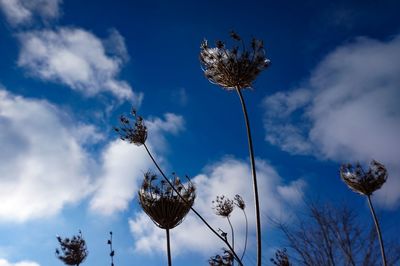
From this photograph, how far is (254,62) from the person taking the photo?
718cm

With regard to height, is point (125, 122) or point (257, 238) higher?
point (125, 122)

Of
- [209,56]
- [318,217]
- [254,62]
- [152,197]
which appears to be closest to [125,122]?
[152,197]

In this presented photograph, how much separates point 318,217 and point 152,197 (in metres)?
10.9

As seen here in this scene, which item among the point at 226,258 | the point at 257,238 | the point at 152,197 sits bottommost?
the point at 257,238

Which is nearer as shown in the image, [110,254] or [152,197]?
[152,197]

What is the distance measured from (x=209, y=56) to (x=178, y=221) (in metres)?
3.29

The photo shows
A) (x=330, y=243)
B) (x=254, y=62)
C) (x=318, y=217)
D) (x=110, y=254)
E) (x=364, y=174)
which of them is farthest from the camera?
(x=318, y=217)

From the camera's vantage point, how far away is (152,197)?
720 cm

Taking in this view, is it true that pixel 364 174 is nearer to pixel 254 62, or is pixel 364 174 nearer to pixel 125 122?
pixel 254 62

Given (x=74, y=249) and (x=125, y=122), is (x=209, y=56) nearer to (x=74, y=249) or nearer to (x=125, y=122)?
(x=125, y=122)

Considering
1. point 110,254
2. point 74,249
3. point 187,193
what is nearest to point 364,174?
point 187,193

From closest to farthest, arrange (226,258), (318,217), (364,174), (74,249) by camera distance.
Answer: (226,258), (364,174), (74,249), (318,217)

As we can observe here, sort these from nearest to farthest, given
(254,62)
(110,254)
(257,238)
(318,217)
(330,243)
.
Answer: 1. (257,238)
2. (254,62)
3. (110,254)
4. (330,243)
5. (318,217)

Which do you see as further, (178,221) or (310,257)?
(310,257)
